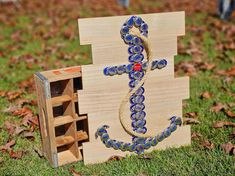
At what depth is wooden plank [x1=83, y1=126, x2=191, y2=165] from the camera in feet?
10.1

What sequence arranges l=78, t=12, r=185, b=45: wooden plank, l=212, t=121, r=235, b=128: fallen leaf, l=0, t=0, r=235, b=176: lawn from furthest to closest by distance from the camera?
l=212, t=121, r=235, b=128: fallen leaf, l=0, t=0, r=235, b=176: lawn, l=78, t=12, r=185, b=45: wooden plank

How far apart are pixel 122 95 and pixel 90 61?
2728 mm

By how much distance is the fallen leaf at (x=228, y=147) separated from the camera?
3076 mm

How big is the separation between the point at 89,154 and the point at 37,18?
19.3 feet

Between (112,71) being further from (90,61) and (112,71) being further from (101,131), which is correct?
(90,61)

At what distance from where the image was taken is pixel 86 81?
2.90 meters

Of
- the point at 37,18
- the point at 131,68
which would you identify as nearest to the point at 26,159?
the point at 131,68

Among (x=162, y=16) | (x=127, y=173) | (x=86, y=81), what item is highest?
(x=162, y=16)

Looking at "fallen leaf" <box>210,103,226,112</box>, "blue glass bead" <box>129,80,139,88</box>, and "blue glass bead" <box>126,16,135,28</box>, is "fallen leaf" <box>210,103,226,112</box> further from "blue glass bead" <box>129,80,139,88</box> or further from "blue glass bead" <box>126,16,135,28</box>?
"blue glass bead" <box>126,16,135,28</box>

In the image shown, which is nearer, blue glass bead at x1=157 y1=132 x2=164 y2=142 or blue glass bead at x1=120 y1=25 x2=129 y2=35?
blue glass bead at x1=120 y1=25 x2=129 y2=35

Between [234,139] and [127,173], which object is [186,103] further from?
[127,173]

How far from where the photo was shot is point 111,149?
3139mm

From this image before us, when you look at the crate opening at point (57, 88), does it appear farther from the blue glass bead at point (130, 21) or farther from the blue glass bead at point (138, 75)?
the blue glass bead at point (130, 21)

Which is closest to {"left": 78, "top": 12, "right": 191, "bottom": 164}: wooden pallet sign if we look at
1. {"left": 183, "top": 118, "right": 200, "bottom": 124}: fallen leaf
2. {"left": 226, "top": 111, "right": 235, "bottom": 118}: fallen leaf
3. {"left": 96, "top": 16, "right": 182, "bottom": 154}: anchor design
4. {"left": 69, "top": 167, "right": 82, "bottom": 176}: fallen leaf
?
{"left": 96, "top": 16, "right": 182, "bottom": 154}: anchor design
